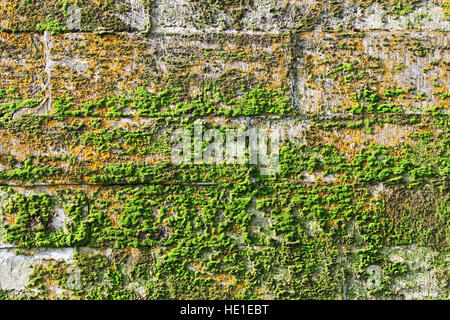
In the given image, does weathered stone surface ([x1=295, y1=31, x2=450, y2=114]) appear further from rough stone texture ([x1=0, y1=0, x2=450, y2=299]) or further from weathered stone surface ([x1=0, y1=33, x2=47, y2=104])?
weathered stone surface ([x1=0, y1=33, x2=47, y2=104])

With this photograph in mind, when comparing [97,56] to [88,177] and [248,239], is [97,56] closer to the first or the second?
A: [88,177]

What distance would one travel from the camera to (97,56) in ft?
6.71

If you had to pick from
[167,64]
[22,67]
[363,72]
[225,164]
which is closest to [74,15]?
[22,67]

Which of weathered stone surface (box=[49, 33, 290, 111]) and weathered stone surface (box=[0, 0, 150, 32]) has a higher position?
weathered stone surface (box=[0, 0, 150, 32])

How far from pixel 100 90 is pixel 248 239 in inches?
49.5

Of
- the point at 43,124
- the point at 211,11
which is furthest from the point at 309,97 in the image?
the point at 43,124

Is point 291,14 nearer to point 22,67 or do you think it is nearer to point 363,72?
point 363,72

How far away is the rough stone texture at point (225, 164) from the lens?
6.70 ft

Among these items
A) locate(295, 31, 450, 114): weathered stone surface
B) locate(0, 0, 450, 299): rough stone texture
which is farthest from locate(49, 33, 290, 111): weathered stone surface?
locate(295, 31, 450, 114): weathered stone surface

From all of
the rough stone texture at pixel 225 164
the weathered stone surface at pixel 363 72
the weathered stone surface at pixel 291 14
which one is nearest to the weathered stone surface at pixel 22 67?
the rough stone texture at pixel 225 164

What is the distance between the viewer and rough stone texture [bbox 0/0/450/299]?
2043 millimetres

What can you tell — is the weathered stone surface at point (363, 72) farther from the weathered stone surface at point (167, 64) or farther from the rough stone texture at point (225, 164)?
the weathered stone surface at point (167, 64)

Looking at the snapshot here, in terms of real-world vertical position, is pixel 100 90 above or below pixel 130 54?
below

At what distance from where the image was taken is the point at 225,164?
6.80ft
